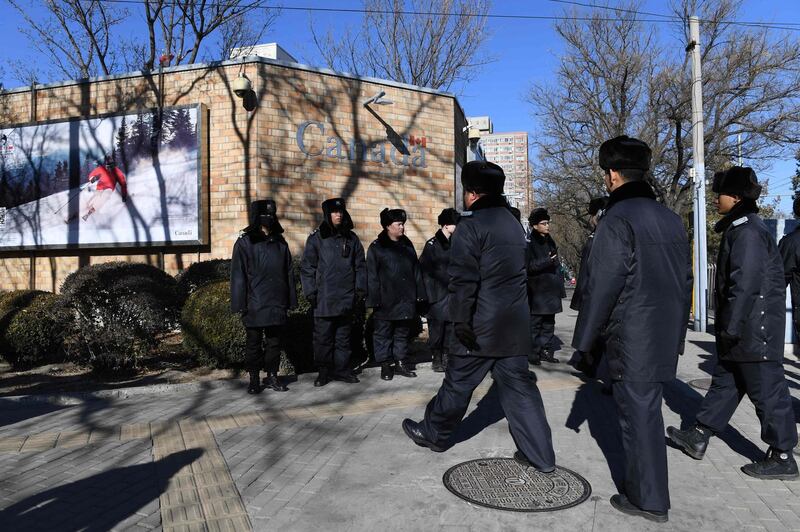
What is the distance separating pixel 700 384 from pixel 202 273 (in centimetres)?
805

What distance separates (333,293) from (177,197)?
7.04 metres

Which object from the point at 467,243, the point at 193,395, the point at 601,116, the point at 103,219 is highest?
the point at 601,116

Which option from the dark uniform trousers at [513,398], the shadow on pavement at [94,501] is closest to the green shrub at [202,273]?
the shadow on pavement at [94,501]

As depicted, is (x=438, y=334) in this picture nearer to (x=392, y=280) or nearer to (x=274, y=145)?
(x=392, y=280)

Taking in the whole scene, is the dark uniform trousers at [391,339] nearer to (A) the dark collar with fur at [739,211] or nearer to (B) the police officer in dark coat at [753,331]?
(B) the police officer in dark coat at [753,331]

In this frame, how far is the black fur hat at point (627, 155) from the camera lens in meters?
3.28

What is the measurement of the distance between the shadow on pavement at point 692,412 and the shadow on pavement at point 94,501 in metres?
3.54

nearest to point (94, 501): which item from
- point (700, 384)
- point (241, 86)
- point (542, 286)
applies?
point (542, 286)

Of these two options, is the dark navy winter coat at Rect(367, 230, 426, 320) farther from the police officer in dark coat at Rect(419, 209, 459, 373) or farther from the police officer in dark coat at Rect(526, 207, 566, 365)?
the police officer in dark coat at Rect(526, 207, 566, 365)

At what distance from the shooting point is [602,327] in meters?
3.19

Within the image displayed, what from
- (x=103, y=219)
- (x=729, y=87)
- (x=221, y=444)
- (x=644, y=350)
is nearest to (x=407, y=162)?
(x=103, y=219)

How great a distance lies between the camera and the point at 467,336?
365 centimetres

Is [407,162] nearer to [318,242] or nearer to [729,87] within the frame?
[318,242]

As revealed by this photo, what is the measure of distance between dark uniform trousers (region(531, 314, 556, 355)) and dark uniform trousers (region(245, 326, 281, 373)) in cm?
327
